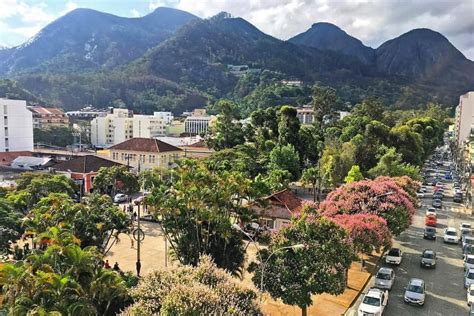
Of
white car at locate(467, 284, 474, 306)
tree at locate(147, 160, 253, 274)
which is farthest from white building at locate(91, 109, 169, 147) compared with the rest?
white car at locate(467, 284, 474, 306)

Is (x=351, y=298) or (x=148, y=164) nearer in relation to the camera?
(x=351, y=298)

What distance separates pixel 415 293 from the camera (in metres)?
18.3

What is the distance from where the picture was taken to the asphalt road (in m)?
17.8

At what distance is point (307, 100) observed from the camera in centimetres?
13288

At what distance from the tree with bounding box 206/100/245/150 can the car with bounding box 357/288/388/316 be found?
39.2 metres

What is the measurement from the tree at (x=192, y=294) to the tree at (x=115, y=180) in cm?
2743

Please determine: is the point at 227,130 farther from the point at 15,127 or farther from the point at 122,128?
the point at 122,128

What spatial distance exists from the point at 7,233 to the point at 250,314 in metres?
14.1

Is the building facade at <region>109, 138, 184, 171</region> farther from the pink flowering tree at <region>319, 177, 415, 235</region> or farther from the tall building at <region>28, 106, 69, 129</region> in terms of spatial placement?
the tall building at <region>28, 106, 69, 129</region>

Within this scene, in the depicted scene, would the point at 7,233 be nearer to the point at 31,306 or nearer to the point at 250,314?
the point at 31,306

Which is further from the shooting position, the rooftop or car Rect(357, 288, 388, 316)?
the rooftop

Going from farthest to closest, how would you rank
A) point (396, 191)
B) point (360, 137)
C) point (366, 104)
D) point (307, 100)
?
point (307, 100) < point (366, 104) < point (360, 137) < point (396, 191)

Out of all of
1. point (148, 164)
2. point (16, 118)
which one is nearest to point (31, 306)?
point (148, 164)

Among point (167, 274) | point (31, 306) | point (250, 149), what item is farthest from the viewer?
point (250, 149)
